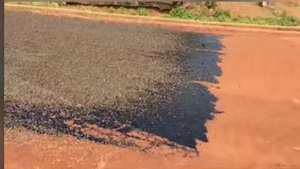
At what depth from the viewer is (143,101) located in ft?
23.7

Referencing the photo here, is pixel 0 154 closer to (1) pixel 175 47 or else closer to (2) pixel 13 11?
(1) pixel 175 47

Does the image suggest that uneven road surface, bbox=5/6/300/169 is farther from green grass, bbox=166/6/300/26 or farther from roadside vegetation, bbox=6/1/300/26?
green grass, bbox=166/6/300/26

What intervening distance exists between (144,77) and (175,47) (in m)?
2.97

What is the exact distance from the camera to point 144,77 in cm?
842

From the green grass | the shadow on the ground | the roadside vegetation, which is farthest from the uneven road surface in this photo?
the green grass

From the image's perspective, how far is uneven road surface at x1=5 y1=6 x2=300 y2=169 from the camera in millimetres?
5449

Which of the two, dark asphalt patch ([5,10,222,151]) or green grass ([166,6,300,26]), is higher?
green grass ([166,6,300,26])

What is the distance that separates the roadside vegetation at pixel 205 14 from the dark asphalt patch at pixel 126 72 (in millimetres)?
2293

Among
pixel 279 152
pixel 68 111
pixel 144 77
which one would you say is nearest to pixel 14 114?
pixel 68 111

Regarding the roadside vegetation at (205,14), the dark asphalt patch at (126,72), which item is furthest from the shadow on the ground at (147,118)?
the roadside vegetation at (205,14)

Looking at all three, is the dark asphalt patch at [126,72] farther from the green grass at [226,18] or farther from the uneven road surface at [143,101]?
the green grass at [226,18]

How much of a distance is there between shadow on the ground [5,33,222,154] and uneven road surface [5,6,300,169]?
0.01 metres

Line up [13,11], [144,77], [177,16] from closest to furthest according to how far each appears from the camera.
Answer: [144,77] → [13,11] → [177,16]

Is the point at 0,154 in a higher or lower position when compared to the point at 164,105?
higher
